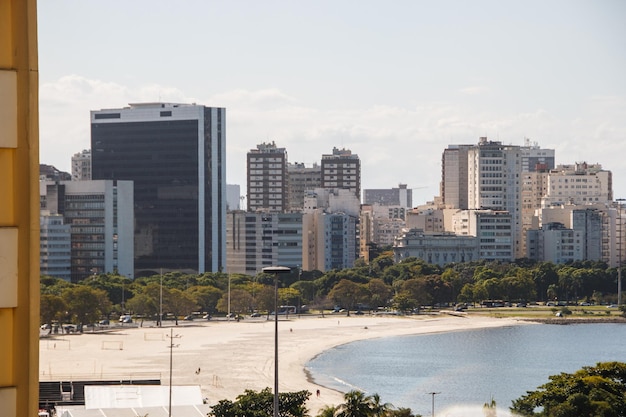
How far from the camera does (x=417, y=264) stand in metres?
106

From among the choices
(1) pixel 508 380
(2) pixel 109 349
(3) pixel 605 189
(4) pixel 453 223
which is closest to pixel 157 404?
(1) pixel 508 380

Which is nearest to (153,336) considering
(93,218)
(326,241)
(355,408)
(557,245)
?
(93,218)

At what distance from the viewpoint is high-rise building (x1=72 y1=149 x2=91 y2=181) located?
157875mm

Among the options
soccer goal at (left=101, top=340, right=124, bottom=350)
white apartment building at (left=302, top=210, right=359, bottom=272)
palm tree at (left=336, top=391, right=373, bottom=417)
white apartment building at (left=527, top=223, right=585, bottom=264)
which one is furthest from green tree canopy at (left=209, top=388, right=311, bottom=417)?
white apartment building at (left=527, top=223, right=585, bottom=264)

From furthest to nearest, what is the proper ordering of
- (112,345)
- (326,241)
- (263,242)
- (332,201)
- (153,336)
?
(332,201) < (326,241) < (263,242) < (153,336) < (112,345)

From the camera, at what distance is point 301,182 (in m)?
166

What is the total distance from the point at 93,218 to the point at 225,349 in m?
45.7

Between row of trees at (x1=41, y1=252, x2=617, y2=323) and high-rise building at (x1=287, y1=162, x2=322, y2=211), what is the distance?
57545 millimetres

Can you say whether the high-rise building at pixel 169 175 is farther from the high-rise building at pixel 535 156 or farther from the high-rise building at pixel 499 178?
the high-rise building at pixel 535 156

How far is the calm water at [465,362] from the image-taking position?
155 feet

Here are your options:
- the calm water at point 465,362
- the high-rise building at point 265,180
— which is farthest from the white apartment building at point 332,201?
the calm water at point 465,362

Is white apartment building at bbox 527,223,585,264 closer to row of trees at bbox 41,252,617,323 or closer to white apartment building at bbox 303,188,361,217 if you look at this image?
row of trees at bbox 41,252,617,323

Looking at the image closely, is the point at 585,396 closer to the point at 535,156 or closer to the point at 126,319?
the point at 126,319

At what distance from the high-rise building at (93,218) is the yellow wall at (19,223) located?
102 m
